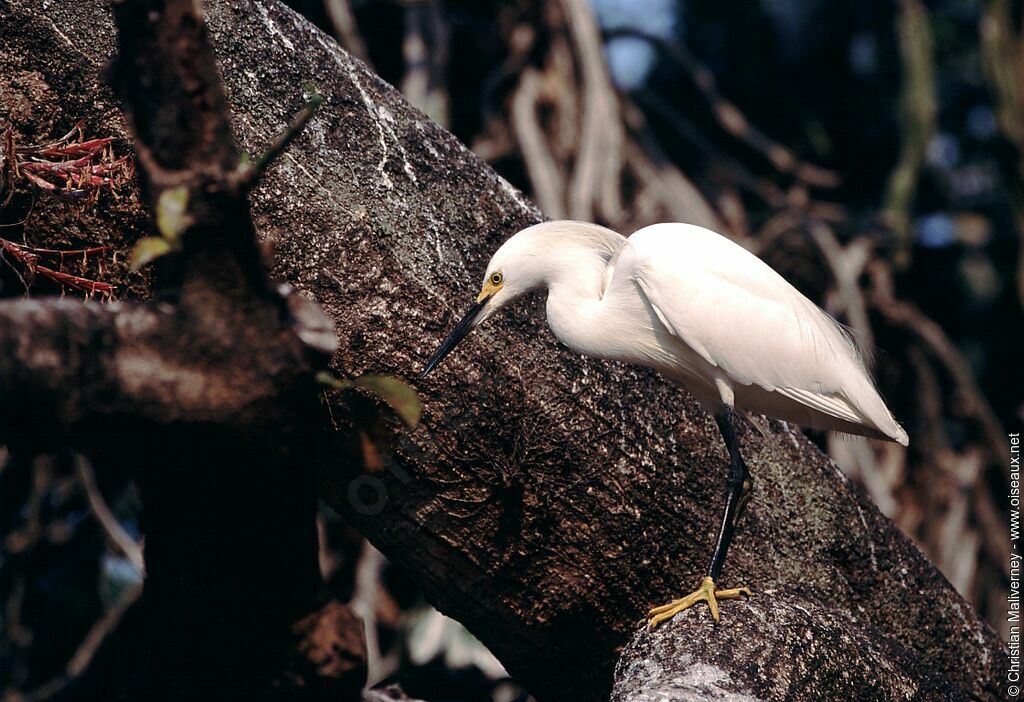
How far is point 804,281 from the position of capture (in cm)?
467

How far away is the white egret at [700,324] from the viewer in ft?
6.79

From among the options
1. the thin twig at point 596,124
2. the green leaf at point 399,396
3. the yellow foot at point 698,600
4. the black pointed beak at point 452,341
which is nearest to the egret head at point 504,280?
the black pointed beak at point 452,341

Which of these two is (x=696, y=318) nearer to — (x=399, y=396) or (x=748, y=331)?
(x=748, y=331)

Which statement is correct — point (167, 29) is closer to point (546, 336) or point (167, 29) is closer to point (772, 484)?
point (546, 336)

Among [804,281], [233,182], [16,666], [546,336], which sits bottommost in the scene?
[16,666]

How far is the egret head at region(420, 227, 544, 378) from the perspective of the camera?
2014mm

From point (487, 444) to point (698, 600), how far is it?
50 cm

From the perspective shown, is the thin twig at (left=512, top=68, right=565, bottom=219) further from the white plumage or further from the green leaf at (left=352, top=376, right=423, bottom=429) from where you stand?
the green leaf at (left=352, top=376, right=423, bottom=429)

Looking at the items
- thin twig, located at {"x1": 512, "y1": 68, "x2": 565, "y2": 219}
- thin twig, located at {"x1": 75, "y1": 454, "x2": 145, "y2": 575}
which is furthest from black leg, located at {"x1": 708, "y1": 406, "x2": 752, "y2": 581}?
thin twig, located at {"x1": 75, "y1": 454, "x2": 145, "y2": 575}

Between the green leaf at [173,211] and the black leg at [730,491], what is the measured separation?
1.33m

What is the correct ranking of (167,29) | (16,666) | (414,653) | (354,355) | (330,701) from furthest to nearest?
(16,666), (414,653), (354,355), (330,701), (167,29)

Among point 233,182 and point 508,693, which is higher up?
point 233,182

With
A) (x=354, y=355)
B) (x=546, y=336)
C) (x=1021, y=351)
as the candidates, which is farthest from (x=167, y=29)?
(x=1021, y=351)

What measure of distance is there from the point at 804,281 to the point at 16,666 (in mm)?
3620
